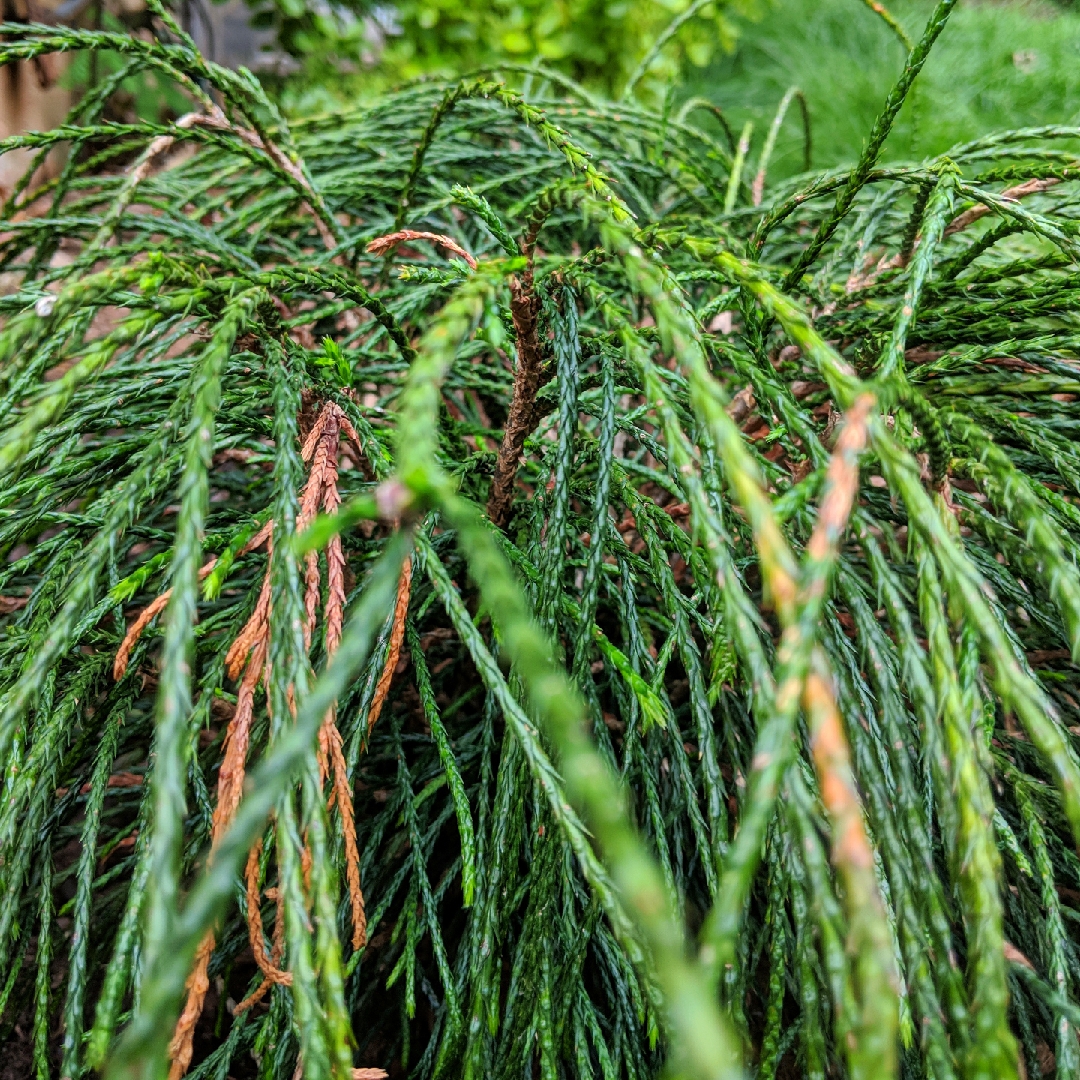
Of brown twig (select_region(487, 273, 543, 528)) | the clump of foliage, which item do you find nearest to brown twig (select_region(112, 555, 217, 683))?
the clump of foliage

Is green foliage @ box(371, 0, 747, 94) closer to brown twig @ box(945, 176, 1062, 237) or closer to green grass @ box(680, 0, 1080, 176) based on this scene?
green grass @ box(680, 0, 1080, 176)

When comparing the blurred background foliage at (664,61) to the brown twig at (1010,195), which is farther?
the blurred background foliage at (664,61)

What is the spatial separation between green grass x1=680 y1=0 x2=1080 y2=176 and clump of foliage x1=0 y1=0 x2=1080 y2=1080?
1518 millimetres

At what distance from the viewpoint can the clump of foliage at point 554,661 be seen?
0.38 meters

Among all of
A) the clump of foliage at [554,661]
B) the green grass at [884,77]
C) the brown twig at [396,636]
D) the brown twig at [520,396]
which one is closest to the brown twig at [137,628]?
the clump of foliage at [554,661]

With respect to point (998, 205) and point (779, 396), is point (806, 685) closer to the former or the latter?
point (779, 396)

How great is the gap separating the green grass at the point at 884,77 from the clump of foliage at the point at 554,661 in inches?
59.8

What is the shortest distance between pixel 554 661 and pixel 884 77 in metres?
3.20

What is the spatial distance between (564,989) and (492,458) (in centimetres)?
61

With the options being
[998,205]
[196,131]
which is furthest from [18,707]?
[998,205]

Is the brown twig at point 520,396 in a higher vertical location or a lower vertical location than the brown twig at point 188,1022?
higher

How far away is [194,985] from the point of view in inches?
22.3

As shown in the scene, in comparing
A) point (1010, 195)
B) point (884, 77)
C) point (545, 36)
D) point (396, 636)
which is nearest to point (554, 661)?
point (396, 636)

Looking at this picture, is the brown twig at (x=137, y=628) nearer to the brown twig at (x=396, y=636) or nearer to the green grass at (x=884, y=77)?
the brown twig at (x=396, y=636)
